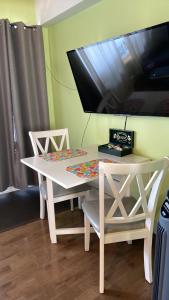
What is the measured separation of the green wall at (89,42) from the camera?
1889mm

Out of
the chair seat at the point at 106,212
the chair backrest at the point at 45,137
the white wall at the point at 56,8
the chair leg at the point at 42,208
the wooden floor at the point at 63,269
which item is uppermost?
the white wall at the point at 56,8

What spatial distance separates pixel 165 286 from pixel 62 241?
1250mm

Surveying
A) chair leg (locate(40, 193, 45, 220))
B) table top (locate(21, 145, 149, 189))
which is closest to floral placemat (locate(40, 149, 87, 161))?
table top (locate(21, 145, 149, 189))

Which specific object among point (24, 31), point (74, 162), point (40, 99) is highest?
point (24, 31)

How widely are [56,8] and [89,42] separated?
21.3 inches

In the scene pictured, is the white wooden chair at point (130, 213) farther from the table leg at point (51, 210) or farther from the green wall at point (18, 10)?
the green wall at point (18, 10)

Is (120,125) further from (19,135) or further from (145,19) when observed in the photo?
(19,135)

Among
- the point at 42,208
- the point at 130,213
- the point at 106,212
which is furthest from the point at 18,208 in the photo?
the point at 130,213

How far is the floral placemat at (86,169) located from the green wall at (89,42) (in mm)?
417

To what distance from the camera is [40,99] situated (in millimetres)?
3049

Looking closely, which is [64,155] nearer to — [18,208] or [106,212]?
[106,212]

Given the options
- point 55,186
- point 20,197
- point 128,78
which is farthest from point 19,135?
point 128,78

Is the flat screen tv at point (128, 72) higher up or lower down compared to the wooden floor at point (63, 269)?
higher up

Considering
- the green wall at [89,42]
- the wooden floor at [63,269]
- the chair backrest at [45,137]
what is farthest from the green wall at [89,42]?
the wooden floor at [63,269]
